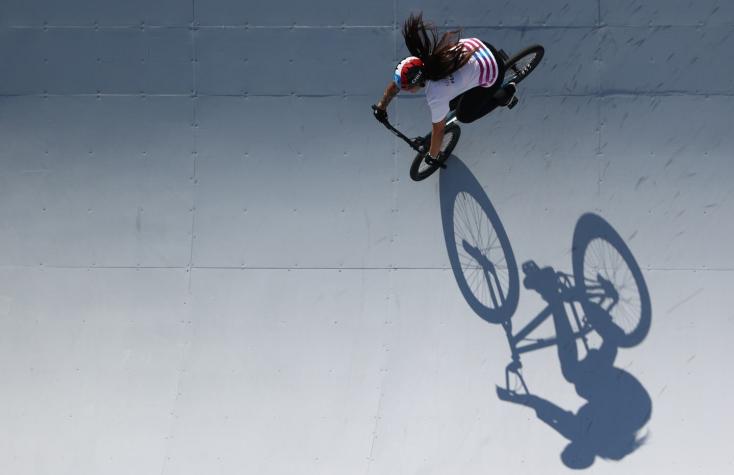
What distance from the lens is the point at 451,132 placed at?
5.42 m

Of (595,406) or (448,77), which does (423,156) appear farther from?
(595,406)

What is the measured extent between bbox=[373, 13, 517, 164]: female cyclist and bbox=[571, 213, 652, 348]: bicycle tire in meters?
1.35

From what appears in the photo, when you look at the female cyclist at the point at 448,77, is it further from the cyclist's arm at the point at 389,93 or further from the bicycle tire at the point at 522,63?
the bicycle tire at the point at 522,63

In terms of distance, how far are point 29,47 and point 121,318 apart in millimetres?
2385

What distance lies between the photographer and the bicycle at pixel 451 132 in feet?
16.7

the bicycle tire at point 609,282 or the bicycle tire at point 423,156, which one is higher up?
the bicycle tire at point 423,156

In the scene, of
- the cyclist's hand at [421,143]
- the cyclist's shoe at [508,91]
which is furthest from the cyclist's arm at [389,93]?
the cyclist's shoe at [508,91]

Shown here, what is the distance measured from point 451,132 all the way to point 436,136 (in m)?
0.59

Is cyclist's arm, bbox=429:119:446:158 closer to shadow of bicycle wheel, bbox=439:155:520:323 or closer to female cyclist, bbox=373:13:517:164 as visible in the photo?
female cyclist, bbox=373:13:517:164

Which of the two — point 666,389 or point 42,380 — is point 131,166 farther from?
point 666,389

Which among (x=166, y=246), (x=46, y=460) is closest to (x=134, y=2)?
(x=166, y=246)

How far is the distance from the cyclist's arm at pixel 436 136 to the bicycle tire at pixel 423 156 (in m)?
0.32

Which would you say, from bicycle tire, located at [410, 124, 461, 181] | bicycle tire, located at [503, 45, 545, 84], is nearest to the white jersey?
bicycle tire, located at [503, 45, 545, 84]

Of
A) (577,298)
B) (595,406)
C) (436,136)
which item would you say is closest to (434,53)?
(436,136)
